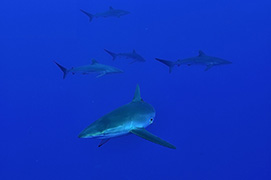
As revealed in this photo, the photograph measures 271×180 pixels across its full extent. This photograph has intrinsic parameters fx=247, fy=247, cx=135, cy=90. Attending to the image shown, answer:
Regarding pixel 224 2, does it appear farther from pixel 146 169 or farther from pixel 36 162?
pixel 36 162

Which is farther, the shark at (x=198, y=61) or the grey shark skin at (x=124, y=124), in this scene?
the shark at (x=198, y=61)

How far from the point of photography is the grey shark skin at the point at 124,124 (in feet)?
7.35

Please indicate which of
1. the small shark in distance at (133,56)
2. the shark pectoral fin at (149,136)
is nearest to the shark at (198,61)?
the small shark in distance at (133,56)

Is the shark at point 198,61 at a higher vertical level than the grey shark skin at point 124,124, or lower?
higher

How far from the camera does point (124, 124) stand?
7.97 ft

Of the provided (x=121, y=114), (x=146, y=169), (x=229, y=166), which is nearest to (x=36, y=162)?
(x=146, y=169)

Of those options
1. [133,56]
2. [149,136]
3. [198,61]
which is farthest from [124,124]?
[133,56]

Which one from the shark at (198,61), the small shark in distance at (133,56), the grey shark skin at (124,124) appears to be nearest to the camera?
the grey shark skin at (124,124)

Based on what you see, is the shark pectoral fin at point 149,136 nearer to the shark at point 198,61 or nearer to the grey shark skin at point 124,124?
the grey shark skin at point 124,124

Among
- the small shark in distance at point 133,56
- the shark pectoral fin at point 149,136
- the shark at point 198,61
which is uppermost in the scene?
the small shark in distance at point 133,56

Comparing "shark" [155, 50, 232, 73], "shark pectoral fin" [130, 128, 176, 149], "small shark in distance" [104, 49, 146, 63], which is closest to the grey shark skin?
"shark pectoral fin" [130, 128, 176, 149]

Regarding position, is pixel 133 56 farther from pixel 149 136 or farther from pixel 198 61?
pixel 149 136

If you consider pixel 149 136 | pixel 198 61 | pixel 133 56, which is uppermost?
pixel 133 56

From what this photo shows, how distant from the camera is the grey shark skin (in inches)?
88.2
